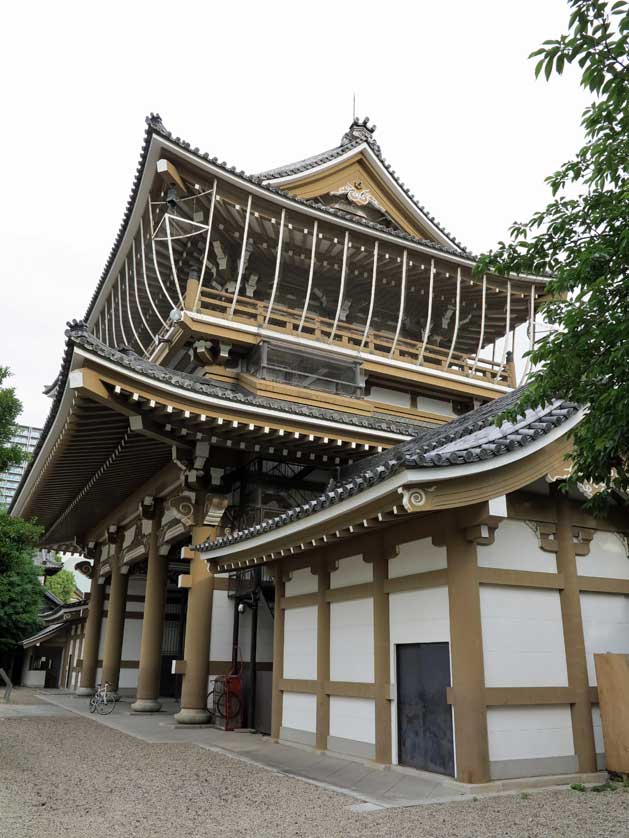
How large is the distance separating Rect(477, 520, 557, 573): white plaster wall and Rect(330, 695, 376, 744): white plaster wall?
259cm

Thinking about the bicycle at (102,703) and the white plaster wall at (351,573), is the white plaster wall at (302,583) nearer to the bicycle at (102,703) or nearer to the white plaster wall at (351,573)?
the white plaster wall at (351,573)

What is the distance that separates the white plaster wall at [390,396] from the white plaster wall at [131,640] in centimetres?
1110

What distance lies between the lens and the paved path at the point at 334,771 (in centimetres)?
707

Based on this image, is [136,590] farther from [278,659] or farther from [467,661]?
[467,661]

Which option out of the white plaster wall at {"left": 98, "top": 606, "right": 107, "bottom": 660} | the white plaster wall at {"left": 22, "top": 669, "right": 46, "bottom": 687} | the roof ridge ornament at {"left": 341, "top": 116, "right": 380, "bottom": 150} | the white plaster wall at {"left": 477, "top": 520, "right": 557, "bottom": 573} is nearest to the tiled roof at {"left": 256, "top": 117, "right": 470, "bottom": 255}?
the roof ridge ornament at {"left": 341, "top": 116, "right": 380, "bottom": 150}

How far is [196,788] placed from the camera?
7676 millimetres

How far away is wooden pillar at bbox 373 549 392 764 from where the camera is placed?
841cm

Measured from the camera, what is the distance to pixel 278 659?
11.2 meters

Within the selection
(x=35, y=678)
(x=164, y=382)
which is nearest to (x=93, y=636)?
(x=35, y=678)

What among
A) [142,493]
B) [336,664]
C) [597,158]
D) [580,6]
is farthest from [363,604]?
[142,493]

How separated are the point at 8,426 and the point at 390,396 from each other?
9.34m

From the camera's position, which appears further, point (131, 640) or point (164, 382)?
point (131, 640)

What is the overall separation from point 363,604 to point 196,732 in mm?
5098

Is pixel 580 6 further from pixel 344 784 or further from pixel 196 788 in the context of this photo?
pixel 196 788
